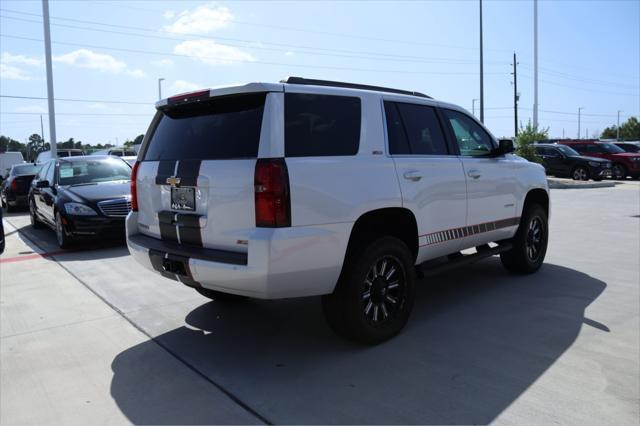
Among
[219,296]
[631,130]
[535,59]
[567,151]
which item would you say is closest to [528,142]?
[567,151]

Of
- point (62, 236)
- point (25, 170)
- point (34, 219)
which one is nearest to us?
point (62, 236)

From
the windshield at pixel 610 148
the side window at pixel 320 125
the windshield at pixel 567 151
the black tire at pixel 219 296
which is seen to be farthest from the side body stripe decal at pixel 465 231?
the windshield at pixel 610 148

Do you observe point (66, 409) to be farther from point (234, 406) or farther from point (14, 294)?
point (14, 294)

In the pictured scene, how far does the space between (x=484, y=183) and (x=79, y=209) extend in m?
6.31

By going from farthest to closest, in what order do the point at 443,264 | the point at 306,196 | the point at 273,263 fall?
the point at 443,264 → the point at 306,196 → the point at 273,263

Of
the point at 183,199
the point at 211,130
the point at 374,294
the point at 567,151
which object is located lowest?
the point at 374,294

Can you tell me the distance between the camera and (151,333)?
14.6 ft

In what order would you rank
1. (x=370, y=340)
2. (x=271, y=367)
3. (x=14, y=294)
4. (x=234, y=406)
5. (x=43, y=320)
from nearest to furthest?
1. (x=234, y=406)
2. (x=271, y=367)
3. (x=370, y=340)
4. (x=43, y=320)
5. (x=14, y=294)

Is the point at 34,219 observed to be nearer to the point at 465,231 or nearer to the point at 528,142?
the point at 465,231

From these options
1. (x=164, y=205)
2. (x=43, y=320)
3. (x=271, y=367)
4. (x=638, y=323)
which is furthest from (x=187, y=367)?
(x=638, y=323)

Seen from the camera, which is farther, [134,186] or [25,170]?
[25,170]

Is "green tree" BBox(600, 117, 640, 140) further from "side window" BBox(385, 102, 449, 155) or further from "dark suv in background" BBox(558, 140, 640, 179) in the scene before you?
"side window" BBox(385, 102, 449, 155)

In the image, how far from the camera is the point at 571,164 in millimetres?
22922

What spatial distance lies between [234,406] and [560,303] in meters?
3.44
